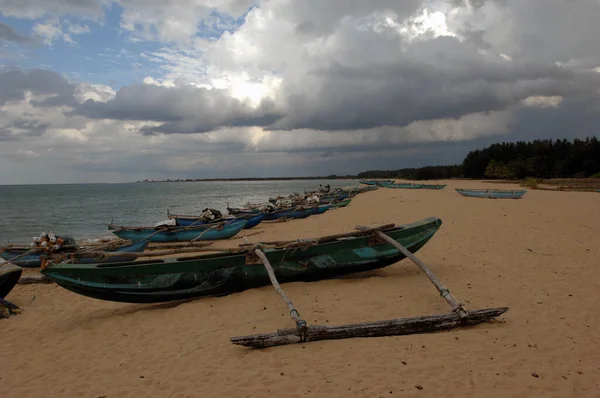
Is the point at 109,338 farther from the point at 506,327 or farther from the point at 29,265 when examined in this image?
the point at 29,265

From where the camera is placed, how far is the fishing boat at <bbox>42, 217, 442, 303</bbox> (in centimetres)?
610

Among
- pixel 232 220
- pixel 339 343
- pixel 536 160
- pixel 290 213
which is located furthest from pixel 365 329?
pixel 536 160

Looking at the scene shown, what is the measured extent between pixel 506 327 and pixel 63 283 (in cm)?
667

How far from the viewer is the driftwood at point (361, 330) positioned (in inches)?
185

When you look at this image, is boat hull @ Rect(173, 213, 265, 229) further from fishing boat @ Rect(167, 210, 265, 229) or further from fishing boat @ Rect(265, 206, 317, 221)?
fishing boat @ Rect(265, 206, 317, 221)

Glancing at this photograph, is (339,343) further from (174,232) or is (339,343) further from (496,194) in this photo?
(496,194)

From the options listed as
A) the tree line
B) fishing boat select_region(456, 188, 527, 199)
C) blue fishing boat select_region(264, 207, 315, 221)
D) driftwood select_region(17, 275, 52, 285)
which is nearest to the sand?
driftwood select_region(17, 275, 52, 285)

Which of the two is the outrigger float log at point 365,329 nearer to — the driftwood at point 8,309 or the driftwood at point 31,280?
the driftwood at point 8,309

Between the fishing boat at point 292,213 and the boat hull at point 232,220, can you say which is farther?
the fishing boat at point 292,213

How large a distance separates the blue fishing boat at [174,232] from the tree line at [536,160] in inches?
2061

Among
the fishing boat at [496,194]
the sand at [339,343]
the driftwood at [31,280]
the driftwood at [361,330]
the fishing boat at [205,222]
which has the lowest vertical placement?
the driftwood at [31,280]

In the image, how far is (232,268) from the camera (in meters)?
6.88

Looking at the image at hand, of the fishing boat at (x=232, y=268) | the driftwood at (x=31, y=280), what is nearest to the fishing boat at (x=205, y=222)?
the driftwood at (x=31, y=280)

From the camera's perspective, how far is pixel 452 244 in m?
10.8
